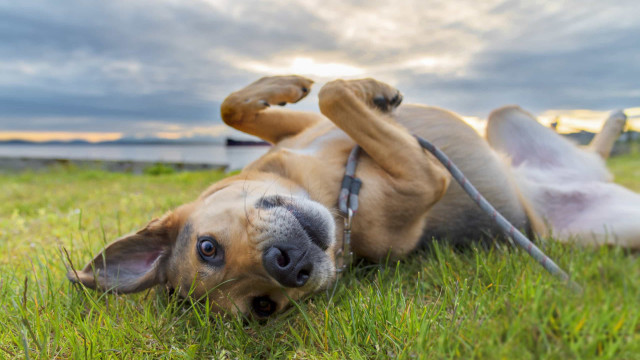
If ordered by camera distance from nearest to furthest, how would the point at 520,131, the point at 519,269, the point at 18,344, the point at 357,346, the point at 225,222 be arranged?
the point at 357,346 → the point at 18,344 → the point at 519,269 → the point at 225,222 → the point at 520,131

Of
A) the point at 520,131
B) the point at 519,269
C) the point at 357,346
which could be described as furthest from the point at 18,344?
the point at 520,131

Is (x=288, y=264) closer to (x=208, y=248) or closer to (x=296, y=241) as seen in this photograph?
(x=296, y=241)

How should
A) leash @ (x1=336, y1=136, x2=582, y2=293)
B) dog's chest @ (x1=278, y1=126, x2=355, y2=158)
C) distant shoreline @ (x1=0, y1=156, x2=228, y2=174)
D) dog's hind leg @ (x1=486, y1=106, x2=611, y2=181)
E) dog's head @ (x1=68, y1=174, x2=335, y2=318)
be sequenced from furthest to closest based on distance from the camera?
1. distant shoreline @ (x1=0, y1=156, x2=228, y2=174)
2. dog's hind leg @ (x1=486, y1=106, x2=611, y2=181)
3. dog's chest @ (x1=278, y1=126, x2=355, y2=158)
4. leash @ (x1=336, y1=136, x2=582, y2=293)
5. dog's head @ (x1=68, y1=174, x2=335, y2=318)

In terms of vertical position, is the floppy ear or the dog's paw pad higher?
the dog's paw pad

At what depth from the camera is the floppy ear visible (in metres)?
2.48

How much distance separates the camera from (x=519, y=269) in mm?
2248

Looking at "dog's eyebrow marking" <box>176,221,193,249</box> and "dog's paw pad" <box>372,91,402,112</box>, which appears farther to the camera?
"dog's paw pad" <box>372,91,402,112</box>

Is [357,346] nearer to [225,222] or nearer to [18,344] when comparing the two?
[225,222]

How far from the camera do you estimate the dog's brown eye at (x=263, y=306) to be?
2.36m

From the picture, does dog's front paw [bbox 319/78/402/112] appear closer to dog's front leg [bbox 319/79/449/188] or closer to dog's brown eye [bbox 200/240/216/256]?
dog's front leg [bbox 319/79/449/188]

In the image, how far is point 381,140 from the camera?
2932 mm

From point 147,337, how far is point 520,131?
451cm

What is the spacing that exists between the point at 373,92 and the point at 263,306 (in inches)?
71.8

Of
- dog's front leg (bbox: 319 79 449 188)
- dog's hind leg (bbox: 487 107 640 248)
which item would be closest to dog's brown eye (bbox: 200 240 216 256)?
dog's front leg (bbox: 319 79 449 188)
